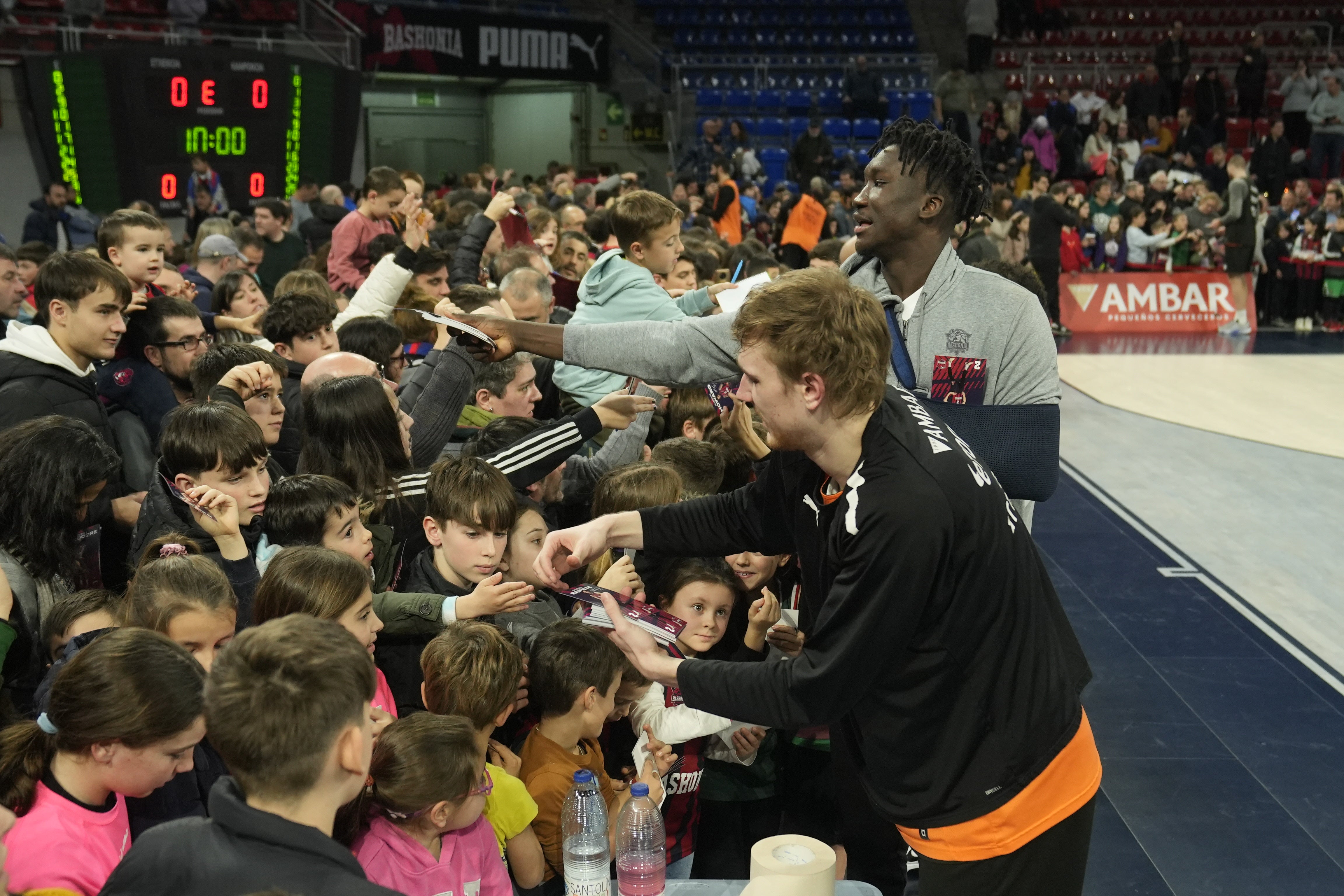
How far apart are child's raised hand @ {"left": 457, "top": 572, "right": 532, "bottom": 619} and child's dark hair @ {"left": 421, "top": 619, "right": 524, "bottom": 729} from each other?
9 centimetres

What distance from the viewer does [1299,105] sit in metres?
19.9

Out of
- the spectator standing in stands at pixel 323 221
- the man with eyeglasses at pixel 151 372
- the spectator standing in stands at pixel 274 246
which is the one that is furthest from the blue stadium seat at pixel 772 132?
the man with eyeglasses at pixel 151 372

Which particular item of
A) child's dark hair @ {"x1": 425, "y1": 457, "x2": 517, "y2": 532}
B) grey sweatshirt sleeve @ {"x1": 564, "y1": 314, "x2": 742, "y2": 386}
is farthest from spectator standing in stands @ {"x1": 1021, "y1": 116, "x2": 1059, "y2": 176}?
grey sweatshirt sleeve @ {"x1": 564, "y1": 314, "x2": 742, "y2": 386}

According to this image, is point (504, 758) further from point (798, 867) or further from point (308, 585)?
point (798, 867)

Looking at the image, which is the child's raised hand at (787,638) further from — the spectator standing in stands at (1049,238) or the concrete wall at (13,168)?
the concrete wall at (13,168)

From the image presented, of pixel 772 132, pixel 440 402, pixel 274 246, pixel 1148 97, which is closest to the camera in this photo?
pixel 440 402

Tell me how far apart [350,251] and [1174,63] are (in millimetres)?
17852

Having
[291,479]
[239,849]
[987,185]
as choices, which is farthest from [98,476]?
[987,185]

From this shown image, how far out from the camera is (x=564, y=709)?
10.5 feet

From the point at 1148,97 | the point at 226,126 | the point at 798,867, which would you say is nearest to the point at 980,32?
the point at 1148,97

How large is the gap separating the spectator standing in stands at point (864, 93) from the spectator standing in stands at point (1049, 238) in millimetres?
6448

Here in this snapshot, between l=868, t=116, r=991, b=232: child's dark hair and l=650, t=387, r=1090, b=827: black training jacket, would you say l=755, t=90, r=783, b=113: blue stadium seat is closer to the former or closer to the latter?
l=868, t=116, r=991, b=232: child's dark hair

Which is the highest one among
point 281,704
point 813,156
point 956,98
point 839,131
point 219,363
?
point 956,98

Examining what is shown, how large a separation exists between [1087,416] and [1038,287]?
14.8 feet
